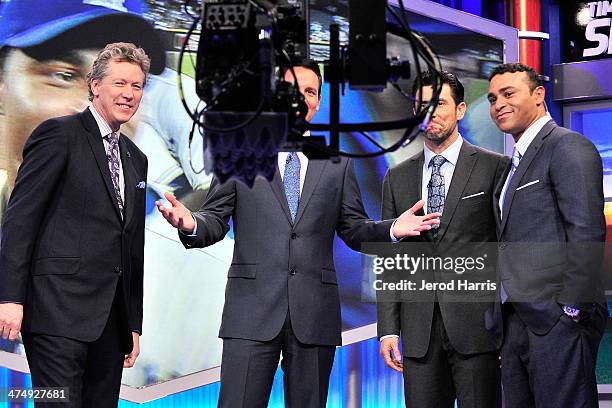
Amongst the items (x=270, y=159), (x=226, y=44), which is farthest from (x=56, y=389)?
(x=226, y=44)

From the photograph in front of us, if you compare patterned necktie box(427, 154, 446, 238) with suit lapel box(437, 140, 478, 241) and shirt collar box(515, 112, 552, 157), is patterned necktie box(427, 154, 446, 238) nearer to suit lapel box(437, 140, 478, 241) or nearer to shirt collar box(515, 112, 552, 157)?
suit lapel box(437, 140, 478, 241)

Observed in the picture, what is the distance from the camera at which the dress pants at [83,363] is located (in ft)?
10.6

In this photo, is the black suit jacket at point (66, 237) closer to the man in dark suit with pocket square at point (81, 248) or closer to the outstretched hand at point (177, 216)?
the man in dark suit with pocket square at point (81, 248)

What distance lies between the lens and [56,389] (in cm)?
323

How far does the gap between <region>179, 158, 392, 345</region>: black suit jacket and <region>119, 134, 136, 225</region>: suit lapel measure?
24 centimetres

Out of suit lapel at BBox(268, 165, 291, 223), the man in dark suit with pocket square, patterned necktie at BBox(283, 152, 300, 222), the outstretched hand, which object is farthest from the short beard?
the man in dark suit with pocket square

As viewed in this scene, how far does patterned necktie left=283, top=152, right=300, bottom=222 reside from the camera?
12.3ft

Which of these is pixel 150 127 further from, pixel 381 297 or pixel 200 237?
pixel 381 297

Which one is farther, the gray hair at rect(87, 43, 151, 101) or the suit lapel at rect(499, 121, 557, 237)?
the suit lapel at rect(499, 121, 557, 237)

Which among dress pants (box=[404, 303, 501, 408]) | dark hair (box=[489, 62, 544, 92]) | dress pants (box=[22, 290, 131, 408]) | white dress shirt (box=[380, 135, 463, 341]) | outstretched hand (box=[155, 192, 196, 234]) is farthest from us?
white dress shirt (box=[380, 135, 463, 341])

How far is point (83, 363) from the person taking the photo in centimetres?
333

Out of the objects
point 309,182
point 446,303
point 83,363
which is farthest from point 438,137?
point 83,363

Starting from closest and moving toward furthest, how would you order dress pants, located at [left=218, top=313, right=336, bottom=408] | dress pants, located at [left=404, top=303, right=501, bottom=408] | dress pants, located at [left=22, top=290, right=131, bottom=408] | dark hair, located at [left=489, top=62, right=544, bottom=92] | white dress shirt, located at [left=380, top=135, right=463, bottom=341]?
dress pants, located at [left=22, top=290, right=131, bottom=408], dress pants, located at [left=218, top=313, right=336, bottom=408], dress pants, located at [left=404, top=303, right=501, bottom=408], dark hair, located at [left=489, top=62, right=544, bottom=92], white dress shirt, located at [left=380, top=135, right=463, bottom=341]

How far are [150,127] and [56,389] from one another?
1701 mm
